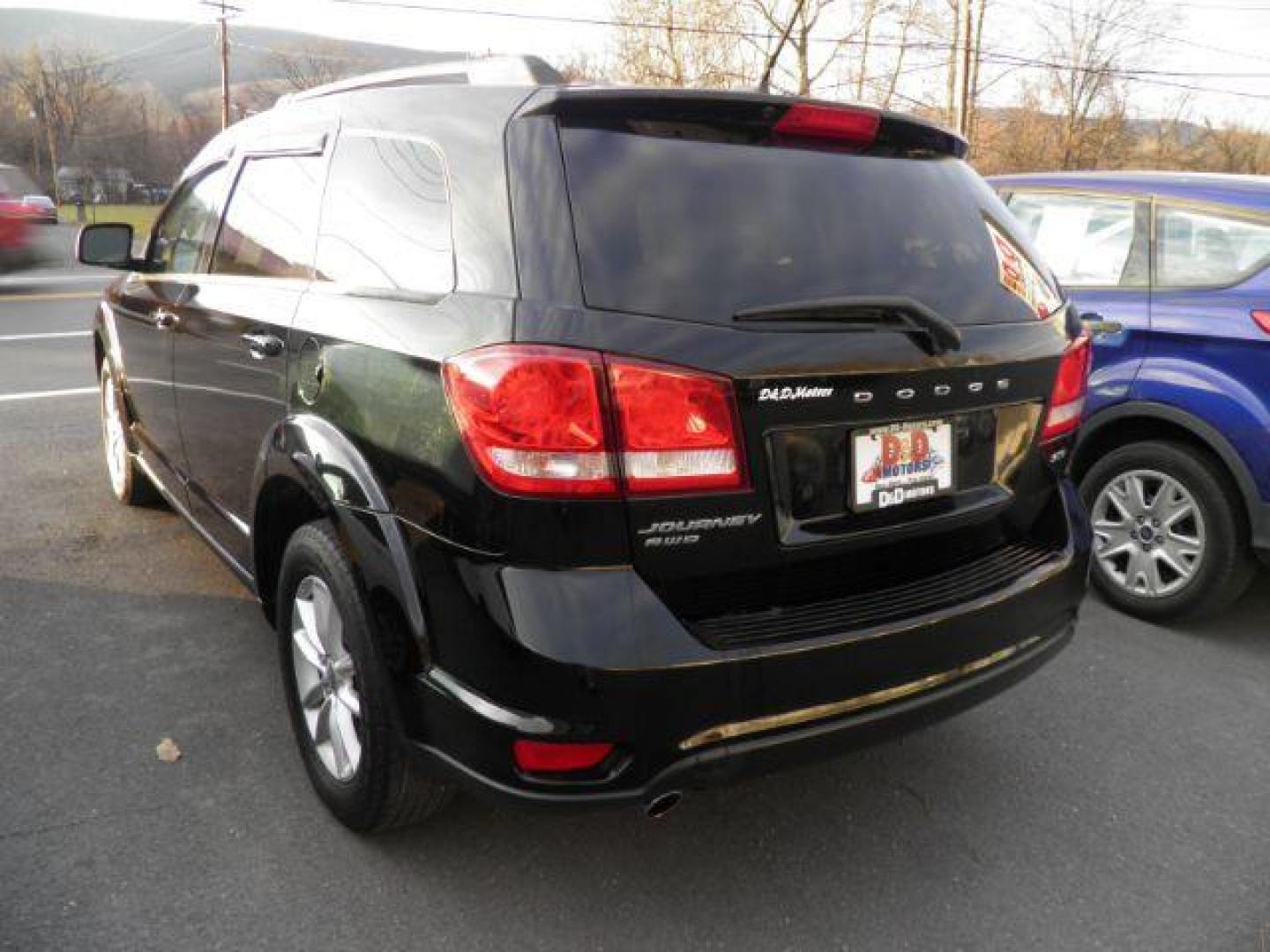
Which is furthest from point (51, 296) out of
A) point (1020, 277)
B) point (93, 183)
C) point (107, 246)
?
point (93, 183)

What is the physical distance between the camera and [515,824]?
2.66m

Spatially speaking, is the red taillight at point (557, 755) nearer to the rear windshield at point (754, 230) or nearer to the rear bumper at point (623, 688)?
the rear bumper at point (623, 688)

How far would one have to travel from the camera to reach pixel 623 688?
1909mm

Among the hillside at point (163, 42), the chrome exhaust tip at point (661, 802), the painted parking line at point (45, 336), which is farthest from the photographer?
the hillside at point (163, 42)

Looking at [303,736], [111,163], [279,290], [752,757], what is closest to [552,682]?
[752,757]

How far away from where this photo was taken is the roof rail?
2.25 metres

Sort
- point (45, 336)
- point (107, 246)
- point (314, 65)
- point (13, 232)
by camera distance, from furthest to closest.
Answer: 1. point (314, 65)
2. point (13, 232)
3. point (45, 336)
4. point (107, 246)

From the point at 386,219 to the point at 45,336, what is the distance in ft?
34.9

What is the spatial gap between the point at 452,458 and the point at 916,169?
138 cm

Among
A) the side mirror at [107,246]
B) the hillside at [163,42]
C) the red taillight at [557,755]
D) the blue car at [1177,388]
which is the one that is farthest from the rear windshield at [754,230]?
the hillside at [163,42]

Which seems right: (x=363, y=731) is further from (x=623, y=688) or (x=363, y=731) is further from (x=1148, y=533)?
(x=1148, y=533)

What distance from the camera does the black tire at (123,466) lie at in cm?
475

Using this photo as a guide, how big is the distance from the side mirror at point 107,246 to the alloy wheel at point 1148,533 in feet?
13.5

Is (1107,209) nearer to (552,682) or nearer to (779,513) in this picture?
(779,513)
